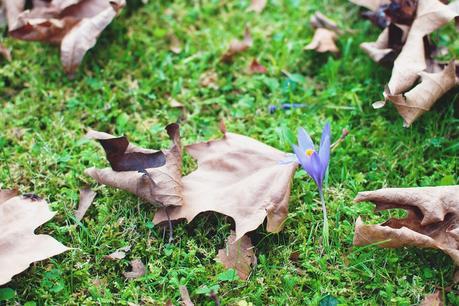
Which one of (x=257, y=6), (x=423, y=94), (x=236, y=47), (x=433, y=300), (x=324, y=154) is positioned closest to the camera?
(x=433, y=300)

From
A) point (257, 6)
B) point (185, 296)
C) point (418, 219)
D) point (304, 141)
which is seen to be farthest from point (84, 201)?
point (257, 6)

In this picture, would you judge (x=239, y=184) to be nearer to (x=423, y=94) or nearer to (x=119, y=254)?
(x=119, y=254)

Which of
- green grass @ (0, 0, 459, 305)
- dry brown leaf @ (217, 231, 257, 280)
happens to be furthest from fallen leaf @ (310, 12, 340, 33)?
dry brown leaf @ (217, 231, 257, 280)

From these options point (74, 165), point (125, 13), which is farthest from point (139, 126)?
point (125, 13)

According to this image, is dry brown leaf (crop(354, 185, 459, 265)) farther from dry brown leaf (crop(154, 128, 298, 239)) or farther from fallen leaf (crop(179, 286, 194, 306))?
fallen leaf (crop(179, 286, 194, 306))

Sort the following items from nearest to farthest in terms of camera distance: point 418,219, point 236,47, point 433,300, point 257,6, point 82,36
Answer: point 433,300
point 418,219
point 82,36
point 236,47
point 257,6

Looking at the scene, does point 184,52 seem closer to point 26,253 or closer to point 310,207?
point 310,207

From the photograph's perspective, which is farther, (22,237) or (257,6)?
(257,6)
